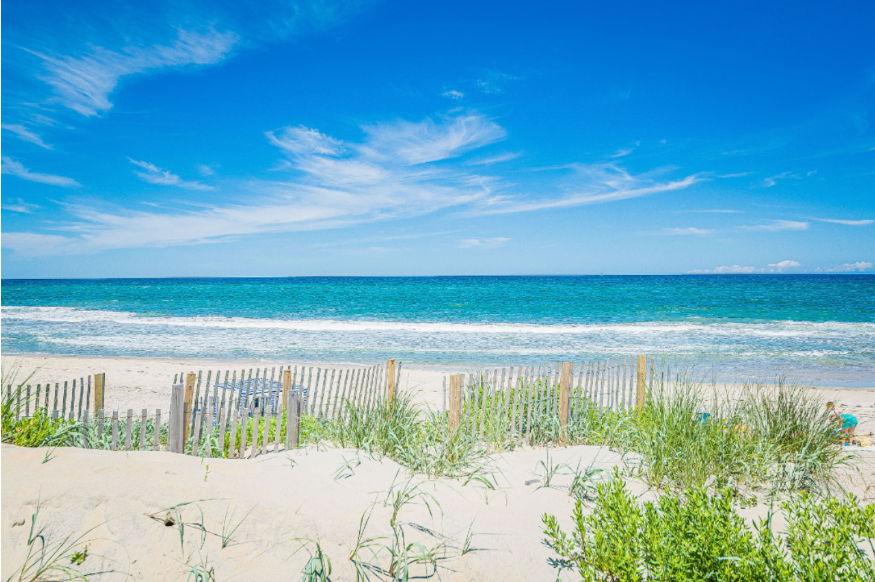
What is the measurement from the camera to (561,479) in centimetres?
496

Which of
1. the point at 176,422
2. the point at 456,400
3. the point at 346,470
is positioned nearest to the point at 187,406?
the point at 176,422

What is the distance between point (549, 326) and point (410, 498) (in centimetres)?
2606

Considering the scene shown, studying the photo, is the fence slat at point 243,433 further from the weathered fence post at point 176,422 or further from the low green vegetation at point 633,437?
the weathered fence post at point 176,422

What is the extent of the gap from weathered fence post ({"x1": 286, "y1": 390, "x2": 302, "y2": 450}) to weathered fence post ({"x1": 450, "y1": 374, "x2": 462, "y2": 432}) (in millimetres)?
2079

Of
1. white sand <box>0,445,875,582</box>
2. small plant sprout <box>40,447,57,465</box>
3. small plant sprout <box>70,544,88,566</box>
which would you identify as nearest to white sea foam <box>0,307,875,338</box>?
white sand <box>0,445,875,582</box>

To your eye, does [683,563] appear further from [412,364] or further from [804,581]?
[412,364]

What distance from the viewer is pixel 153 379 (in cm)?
1352

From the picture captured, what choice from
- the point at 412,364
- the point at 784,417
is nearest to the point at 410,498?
the point at 784,417

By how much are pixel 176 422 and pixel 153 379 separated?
9167 millimetres

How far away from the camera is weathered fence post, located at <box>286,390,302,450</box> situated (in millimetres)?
6137

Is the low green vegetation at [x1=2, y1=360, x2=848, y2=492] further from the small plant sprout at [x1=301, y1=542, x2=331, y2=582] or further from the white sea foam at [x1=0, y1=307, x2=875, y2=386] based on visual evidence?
the white sea foam at [x1=0, y1=307, x2=875, y2=386]

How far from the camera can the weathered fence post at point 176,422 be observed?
5.75 metres

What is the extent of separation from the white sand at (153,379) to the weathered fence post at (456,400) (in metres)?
1.85

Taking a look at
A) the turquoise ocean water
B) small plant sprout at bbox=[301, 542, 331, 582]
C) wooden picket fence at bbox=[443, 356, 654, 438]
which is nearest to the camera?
small plant sprout at bbox=[301, 542, 331, 582]
